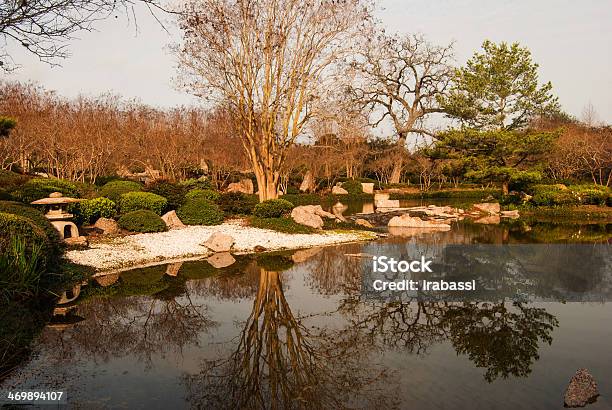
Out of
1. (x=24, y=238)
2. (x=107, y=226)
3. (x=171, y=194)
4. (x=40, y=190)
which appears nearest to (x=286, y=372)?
(x=24, y=238)

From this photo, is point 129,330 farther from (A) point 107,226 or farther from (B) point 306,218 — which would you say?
(B) point 306,218

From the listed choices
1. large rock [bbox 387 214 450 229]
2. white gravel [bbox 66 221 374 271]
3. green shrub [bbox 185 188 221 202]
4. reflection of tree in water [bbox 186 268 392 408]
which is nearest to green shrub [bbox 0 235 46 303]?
white gravel [bbox 66 221 374 271]

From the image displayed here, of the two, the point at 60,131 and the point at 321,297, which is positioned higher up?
the point at 60,131

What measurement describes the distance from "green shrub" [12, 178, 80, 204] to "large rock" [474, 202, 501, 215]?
63.1 feet

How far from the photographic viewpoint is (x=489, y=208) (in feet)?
80.8

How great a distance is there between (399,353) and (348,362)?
0.65m

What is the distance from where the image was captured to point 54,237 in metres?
10.1

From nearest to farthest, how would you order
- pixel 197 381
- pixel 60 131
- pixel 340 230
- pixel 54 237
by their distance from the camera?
pixel 197 381 → pixel 54 237 → pixel 340 230 → pixel 60 131

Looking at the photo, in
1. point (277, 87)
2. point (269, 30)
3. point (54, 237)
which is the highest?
point (269, 30)

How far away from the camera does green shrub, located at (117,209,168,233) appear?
46.7 ft

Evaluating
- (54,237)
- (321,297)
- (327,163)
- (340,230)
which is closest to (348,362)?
(321,297)

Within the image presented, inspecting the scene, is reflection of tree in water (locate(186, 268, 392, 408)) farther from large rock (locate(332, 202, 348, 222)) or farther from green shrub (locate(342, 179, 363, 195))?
green shrub (locate(342, 179, 363, 195))

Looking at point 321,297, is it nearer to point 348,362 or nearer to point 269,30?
point 348,362

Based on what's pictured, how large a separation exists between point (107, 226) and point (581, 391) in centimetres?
1269
